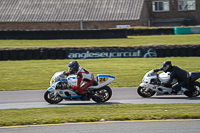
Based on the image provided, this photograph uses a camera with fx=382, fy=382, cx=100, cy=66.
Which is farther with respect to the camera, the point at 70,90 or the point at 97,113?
the point at 70,90

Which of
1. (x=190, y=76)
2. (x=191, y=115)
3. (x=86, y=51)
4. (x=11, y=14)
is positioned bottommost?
(x=191, y=115)

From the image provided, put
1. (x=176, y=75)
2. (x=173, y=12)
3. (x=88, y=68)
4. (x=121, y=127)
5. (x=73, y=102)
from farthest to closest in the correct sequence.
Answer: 1. (x=173, y=12)
2. (x=88, y=68)
3. (x=176, y=75)
4. (x=73, y=102)
5. (x=121, y=127)

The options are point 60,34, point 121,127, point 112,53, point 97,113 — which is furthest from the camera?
point 60,34

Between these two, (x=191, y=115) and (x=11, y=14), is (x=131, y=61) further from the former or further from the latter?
(x=11, y=14)

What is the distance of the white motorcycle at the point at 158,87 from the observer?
13078 mm

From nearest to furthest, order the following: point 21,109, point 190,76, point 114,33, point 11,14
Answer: point 21,109, point 190,76, point 114,33, point 11,14

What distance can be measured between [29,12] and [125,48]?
24336 millimetres

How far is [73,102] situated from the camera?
13.0m

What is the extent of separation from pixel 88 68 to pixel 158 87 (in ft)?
31.1

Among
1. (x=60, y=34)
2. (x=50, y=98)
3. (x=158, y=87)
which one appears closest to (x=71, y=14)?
(x=60, y=34)

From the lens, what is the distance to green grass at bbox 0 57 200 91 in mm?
17781

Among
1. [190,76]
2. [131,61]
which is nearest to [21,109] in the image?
[190,76]

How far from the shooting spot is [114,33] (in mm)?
32375

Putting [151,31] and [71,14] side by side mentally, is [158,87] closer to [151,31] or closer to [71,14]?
[151,31]
